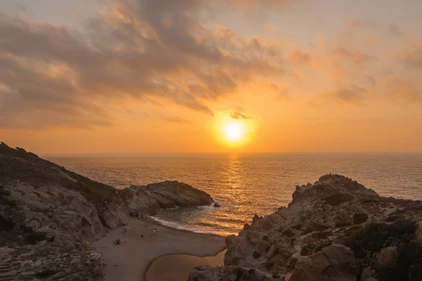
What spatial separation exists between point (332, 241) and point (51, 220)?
36.3 meters

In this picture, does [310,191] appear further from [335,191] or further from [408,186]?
[408,186]

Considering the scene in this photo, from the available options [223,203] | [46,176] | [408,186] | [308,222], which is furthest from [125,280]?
[408,186]

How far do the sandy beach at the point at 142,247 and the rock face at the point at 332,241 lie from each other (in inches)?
423

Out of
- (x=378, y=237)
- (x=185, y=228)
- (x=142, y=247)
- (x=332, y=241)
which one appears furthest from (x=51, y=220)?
(x=378, y=237)

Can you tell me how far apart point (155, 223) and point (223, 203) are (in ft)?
106

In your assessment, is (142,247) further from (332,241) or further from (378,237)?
(378,237)

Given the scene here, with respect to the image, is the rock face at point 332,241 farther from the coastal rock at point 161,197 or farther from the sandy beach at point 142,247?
the coastal rock at point 161,197

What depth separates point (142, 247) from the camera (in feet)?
144

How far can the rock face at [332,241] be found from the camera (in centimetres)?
1986

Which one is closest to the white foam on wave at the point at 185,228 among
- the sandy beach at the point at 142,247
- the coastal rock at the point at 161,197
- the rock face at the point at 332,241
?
the sandy beach at the point at 142,247

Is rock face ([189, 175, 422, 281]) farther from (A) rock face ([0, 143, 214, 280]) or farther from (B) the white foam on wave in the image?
(B) the white foam on wave

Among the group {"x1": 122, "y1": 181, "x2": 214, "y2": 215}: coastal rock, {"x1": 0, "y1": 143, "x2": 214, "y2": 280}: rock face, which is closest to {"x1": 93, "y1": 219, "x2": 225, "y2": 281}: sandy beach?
→ {"x1": 0, "y1": 143, "x2": 214, "y2": 280}: rock face

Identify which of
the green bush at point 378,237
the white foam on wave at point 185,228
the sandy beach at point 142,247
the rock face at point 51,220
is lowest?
the white foam on wave at point 185,228

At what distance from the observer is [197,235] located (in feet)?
173
